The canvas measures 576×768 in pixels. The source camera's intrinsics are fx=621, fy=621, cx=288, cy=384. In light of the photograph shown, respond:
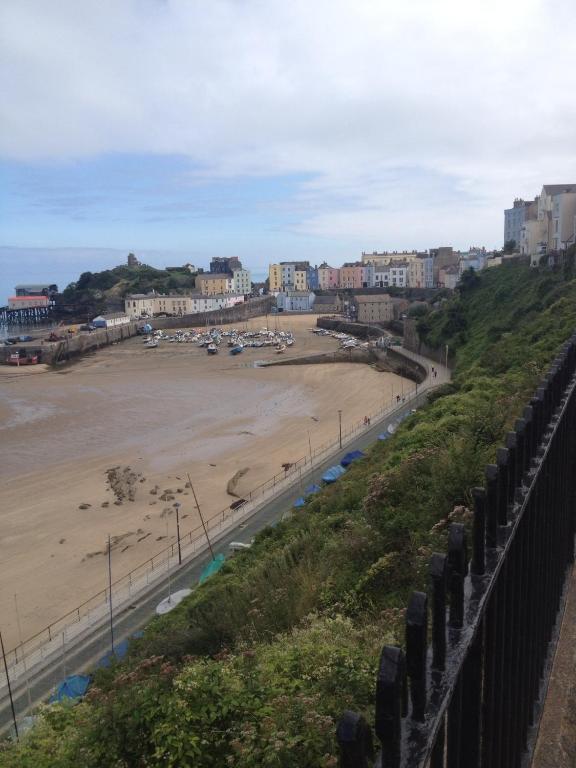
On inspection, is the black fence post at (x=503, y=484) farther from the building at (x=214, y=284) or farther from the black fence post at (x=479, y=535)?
the building at (x=214, y=284)

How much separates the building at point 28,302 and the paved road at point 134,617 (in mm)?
104430

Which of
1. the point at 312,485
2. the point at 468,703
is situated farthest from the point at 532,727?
the point at 312,485

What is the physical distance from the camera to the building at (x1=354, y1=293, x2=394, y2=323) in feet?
257

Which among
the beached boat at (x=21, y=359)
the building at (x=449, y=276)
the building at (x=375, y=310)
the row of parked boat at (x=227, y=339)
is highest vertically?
the building at (x=449, y=276)

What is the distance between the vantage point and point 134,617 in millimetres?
13641

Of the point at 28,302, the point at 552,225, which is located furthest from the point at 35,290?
the point at 552,225

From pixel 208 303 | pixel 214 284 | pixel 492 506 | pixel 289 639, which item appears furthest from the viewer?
pixel 214 284

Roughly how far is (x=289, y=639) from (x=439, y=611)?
186 inches

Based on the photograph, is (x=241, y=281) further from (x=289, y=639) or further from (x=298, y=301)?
(x=289, y=639)

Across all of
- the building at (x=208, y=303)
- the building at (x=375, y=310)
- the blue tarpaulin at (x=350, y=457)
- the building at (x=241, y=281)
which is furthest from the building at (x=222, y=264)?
the blue tarpaulin at (x=350, y=457)

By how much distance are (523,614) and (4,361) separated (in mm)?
68416

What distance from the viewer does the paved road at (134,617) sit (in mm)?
11414

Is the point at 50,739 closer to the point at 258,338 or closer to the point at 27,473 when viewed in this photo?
the point at 27,473

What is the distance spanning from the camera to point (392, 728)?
132 cm
